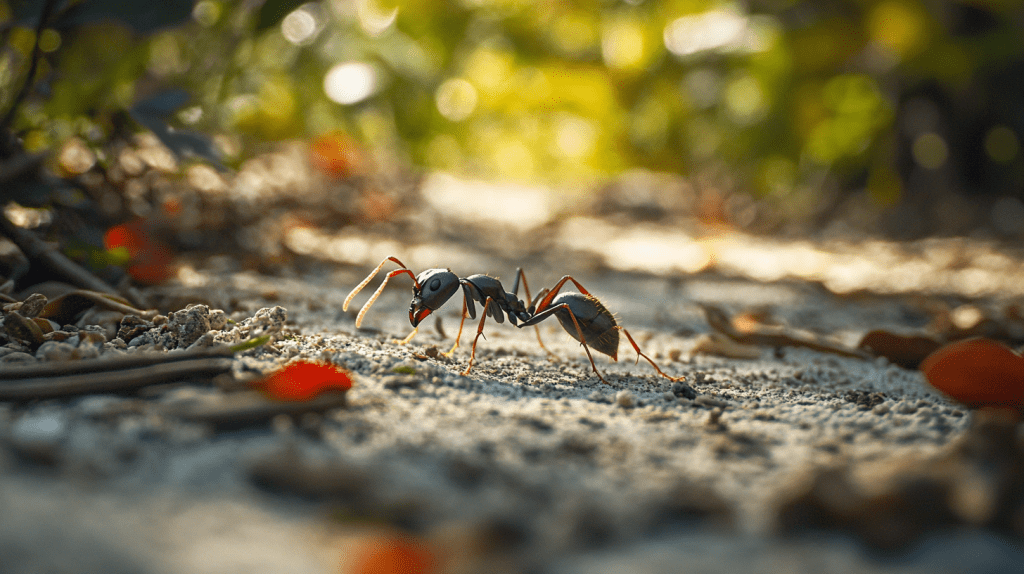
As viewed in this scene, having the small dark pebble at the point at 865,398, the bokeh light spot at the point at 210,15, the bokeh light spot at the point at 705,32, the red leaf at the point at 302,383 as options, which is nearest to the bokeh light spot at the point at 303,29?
the bokeh light spot at the point at 210,15

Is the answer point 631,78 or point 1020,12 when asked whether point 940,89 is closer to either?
point 1020,12

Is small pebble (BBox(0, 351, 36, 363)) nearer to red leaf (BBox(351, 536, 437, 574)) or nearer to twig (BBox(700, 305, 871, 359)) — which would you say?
red leaf (BBox(351, 536, 437, 574))

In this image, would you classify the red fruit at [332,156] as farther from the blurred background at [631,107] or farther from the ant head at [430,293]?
the ant head at [430,293]

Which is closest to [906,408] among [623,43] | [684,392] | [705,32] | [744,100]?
Answer: [684,392]

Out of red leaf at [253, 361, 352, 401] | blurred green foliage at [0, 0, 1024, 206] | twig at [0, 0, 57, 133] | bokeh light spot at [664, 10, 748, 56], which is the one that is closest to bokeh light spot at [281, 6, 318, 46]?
blurred green foliage at [0, 0, 1024, 206]

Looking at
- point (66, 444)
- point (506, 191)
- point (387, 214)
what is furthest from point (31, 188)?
point (506, 191)

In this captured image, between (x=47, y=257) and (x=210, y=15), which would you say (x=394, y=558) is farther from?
(x=210, y=15)
